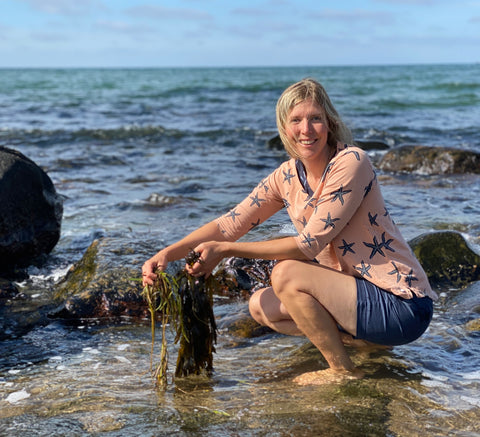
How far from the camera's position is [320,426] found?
3434 mm

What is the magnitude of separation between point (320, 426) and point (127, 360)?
1.75 meters

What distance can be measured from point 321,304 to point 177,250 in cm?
99

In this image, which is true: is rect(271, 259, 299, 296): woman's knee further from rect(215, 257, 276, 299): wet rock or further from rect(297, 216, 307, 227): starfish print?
rect(215, 257, 276, 299): wet rock

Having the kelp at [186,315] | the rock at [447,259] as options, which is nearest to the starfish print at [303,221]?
the kelp at [186,315]

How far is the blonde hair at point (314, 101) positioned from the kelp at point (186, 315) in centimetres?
107

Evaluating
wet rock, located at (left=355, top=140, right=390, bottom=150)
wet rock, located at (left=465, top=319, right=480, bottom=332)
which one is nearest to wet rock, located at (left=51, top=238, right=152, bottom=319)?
wet rock, located at (left=465, top=319, right=480, bottom=332)

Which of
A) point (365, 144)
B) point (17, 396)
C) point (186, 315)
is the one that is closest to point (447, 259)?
point (186, 315)

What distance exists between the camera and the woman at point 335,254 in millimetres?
3857

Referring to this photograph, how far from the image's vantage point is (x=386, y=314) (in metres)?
3.87

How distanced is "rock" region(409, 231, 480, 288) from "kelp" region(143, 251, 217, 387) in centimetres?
290

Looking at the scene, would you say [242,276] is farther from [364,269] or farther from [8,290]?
[364,269]

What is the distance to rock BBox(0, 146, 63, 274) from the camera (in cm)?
694

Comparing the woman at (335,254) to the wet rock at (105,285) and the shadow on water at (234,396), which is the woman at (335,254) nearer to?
the shadow on water at (234,396)

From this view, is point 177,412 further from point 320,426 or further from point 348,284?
point 348,284
